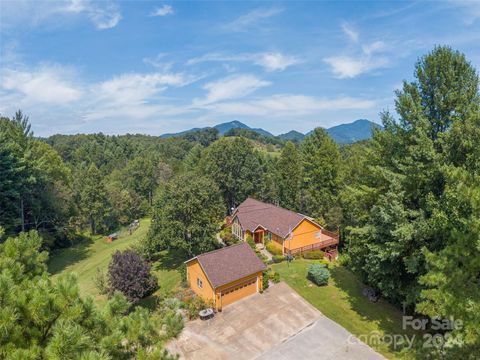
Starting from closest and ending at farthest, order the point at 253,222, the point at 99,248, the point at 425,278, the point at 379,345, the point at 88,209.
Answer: the point at 425,278 < the point at 379,345 < the point at 253,222 < the point at 99,248 < the point at 88,209

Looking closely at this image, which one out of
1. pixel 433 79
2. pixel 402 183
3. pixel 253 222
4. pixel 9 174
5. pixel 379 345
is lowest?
pixel 379 345

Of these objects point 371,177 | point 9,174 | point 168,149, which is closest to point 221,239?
point 371,177

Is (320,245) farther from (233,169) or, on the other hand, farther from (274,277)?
(233,169)

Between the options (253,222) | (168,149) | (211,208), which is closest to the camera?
(211,208)

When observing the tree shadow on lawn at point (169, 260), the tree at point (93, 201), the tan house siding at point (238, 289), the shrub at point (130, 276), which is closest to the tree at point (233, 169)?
the tree shadow on lawn at point (169, 260)

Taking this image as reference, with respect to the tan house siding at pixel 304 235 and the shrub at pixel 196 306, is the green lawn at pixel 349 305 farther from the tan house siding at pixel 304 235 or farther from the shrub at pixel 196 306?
the shrub at pixel 196 306

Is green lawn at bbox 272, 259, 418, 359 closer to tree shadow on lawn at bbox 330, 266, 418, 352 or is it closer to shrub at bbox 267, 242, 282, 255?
tree shadow on lawn at bbox 330, 266, 418, 352

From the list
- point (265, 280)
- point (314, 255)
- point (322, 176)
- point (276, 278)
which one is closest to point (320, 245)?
point (314, 255)

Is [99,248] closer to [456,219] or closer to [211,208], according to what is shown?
[211,208]
